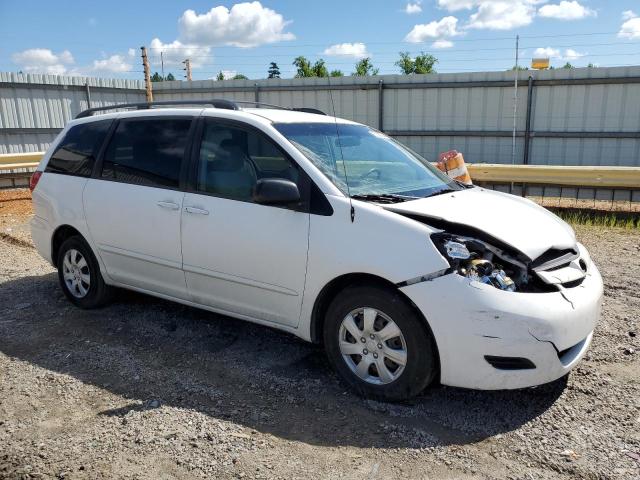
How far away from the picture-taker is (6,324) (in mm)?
4992

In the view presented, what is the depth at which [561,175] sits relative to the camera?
10.1 meters

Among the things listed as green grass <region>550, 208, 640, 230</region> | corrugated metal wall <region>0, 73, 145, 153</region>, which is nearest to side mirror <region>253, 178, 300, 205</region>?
green grass <region>550, 208, 640, 230</region>

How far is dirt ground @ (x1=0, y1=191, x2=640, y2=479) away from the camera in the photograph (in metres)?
2.90

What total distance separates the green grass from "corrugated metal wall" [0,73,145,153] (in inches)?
514

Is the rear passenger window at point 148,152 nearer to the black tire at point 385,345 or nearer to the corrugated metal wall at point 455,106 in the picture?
the black tire at point 385,345

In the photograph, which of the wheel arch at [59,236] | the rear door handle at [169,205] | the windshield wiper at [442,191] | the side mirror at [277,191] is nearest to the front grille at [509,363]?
the windshield wiper at [442,191]

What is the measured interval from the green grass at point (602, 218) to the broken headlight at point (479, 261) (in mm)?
6431

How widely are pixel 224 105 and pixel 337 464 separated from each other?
2911 millimetres

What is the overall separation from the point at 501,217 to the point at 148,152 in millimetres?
2888

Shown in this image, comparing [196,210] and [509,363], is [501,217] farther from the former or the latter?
[196,210]

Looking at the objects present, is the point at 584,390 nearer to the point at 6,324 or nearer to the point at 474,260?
the point at 474,260

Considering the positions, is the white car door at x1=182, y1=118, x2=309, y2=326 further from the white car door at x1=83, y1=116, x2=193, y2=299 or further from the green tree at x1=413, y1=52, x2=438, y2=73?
the green tree at x1=413, y1=52, x2=438, y2=73

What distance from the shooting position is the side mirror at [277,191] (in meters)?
3.59

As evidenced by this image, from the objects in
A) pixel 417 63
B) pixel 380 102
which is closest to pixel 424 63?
pixel 417 63
